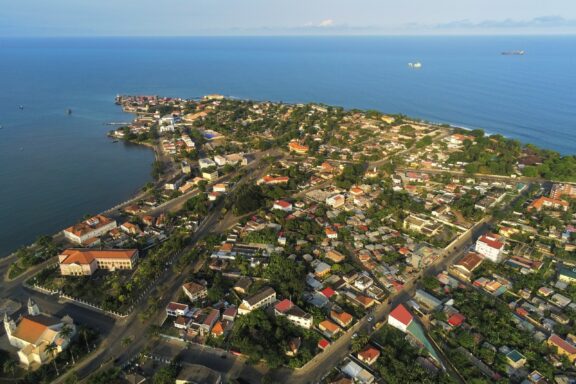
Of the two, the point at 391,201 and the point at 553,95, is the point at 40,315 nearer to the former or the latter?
the point at 391,201

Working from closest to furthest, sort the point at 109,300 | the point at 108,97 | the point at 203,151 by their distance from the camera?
the point at 109,300
the point at 203,151
the point at 108,97

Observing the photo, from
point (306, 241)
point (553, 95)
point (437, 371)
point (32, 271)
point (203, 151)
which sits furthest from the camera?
point (553, 95)

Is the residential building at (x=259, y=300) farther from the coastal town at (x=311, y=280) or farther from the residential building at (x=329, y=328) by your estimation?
the residential building at (x=329, y=328)

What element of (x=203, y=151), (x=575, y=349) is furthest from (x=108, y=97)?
(x=575, y=349)

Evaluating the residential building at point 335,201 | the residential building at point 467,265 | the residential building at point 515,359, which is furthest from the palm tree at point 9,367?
the residential building at point 467,265

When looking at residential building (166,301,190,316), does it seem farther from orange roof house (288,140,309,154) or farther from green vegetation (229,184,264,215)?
orange roof house (288,140,309,154)

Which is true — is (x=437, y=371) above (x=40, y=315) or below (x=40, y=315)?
below

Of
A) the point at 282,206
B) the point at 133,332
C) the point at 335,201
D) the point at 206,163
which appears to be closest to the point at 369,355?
the point at 133,332
